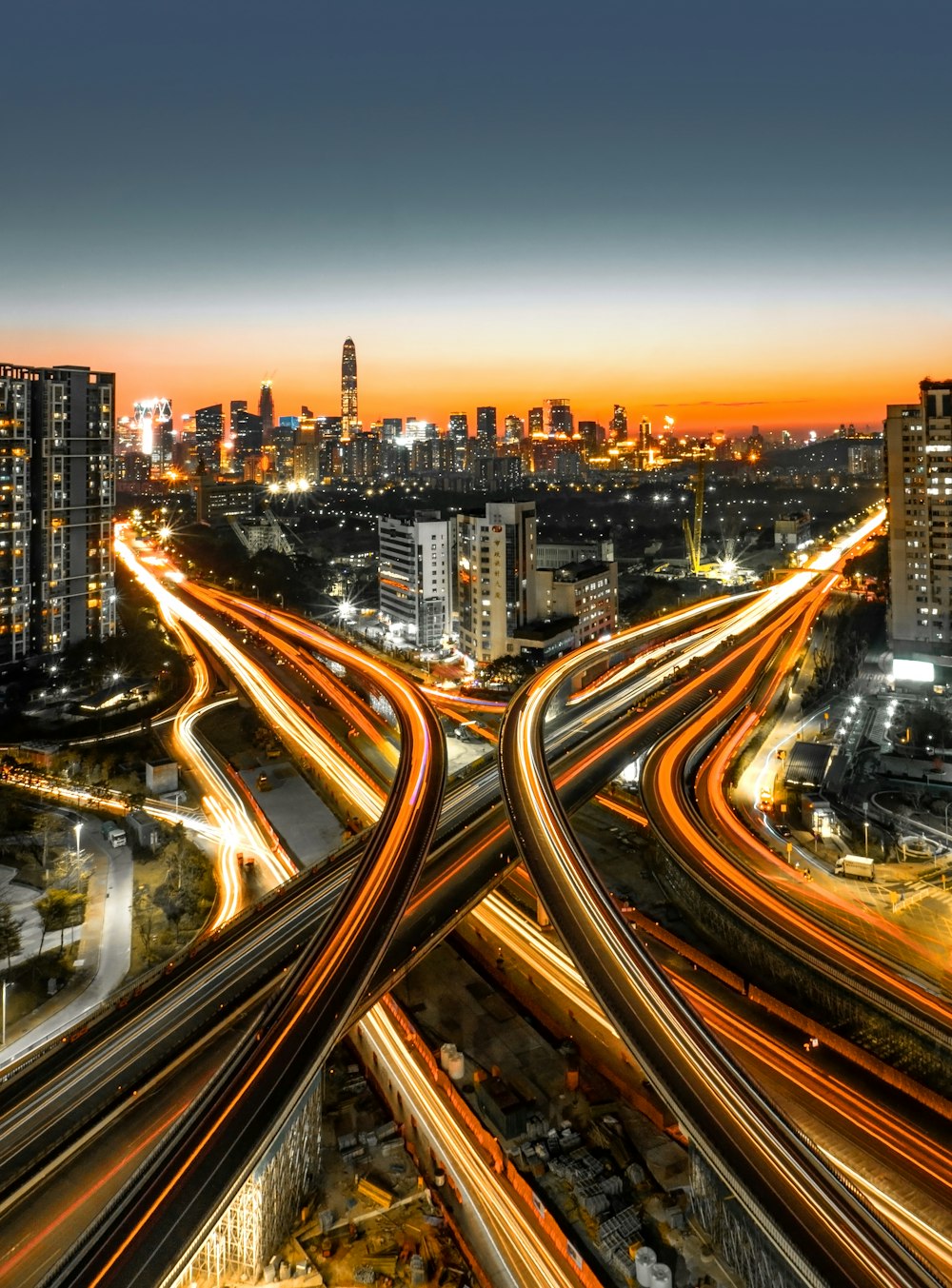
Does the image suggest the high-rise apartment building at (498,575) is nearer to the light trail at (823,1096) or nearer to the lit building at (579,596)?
the lit building at (579,596)

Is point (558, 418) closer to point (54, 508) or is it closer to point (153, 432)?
point (153, 432)

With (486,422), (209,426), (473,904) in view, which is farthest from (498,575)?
(486,422)

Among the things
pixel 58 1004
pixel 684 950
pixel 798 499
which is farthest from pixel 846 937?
pixel 798 499

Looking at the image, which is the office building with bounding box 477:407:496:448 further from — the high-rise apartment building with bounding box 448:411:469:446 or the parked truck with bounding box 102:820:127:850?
the parked truck with bounding box 102:820:127:850

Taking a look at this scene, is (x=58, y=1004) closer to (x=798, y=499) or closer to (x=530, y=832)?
(x=530, y=832)

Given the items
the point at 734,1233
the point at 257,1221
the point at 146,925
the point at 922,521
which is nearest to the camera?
the point at 734,1233

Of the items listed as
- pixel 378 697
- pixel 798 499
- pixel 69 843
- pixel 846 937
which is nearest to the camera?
pixel 846 937
